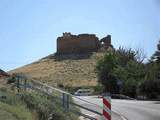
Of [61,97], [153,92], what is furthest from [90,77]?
[61,97]

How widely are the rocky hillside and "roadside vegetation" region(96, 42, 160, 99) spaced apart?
2648cm

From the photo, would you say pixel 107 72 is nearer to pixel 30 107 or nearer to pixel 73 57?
pixel 30 107

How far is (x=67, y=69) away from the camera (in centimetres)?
13862

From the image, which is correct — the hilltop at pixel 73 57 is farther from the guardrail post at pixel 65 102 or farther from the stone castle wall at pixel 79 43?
the guardrail post at pixel 65 102

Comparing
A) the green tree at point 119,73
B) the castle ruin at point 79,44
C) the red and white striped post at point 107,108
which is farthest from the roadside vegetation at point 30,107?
the castle ruin at point 79,44

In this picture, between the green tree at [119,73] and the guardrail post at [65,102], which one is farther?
the green tree at [119,73]

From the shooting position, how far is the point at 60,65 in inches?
5802

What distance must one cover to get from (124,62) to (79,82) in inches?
1057

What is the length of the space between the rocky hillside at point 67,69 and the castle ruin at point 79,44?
247cm

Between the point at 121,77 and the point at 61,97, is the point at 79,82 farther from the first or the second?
the point at 61,97

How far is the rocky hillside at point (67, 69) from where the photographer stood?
118 metres

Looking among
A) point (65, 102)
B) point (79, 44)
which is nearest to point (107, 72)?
point (65, 102)

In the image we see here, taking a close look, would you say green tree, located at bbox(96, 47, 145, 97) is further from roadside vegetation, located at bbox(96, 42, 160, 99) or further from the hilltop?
the hilltop

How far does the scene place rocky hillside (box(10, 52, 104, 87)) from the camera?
118 metres
